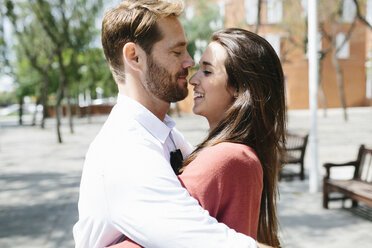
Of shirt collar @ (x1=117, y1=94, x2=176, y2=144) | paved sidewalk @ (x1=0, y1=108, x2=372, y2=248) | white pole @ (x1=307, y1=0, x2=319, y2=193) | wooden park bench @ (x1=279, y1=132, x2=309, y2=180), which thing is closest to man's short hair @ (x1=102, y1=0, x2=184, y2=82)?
shirt collar @ (x1=117, y1=94, x2=176, y2=144)

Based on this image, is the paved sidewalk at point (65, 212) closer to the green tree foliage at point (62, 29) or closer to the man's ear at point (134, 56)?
the man's ear at point (134, 56)

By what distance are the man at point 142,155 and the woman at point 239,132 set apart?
0.13 meters

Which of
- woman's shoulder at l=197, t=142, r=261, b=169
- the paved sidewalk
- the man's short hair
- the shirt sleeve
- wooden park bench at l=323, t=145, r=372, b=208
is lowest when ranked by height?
the paved sidewalk

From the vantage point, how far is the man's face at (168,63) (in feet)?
5.46

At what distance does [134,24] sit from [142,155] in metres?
0.62

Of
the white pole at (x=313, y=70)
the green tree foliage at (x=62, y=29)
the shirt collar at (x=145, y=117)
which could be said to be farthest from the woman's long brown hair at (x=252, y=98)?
the green tree foliage at (x=62, y=29)

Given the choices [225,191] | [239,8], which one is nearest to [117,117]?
[225,191]

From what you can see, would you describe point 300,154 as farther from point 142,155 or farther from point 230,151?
point 142,155

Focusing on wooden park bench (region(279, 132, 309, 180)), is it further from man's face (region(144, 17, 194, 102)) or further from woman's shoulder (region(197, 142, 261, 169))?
woman's shoulder (region(197, 142, 261, 169))

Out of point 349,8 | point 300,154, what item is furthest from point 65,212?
point 349,8

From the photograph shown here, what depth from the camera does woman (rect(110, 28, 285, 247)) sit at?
1397mm

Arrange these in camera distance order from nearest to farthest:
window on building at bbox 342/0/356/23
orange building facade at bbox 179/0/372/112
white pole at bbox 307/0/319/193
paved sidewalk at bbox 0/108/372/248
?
paved sidewalk at bbox 0/108/372/248 < white pole at bbox 307/0/319/193 < window on building at bbox 342/0/356/23 < orange building facade at bbox 179/0/372/112

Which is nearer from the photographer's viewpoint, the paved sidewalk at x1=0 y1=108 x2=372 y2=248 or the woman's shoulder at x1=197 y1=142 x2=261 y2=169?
the woman's shoulder at x1=197 y1=142 x2=261 y2=169

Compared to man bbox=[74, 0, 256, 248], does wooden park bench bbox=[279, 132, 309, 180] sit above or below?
below
